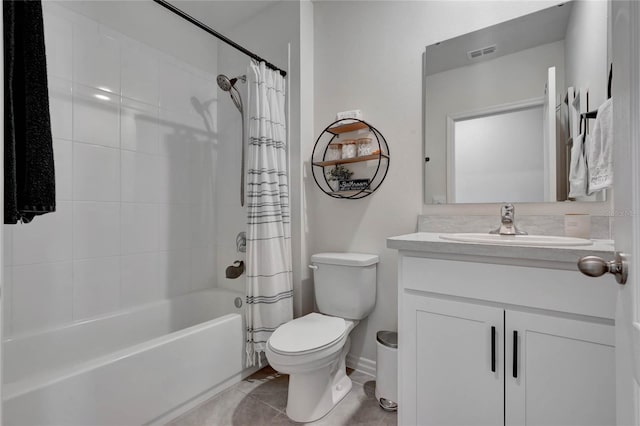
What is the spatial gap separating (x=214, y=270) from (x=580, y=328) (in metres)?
2.26

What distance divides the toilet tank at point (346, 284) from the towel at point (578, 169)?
1.01 meters

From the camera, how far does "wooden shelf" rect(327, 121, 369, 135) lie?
1956 mm

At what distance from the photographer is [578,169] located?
4.61ft

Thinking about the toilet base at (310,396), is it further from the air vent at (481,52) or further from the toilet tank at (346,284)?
the air vent at (481,52)

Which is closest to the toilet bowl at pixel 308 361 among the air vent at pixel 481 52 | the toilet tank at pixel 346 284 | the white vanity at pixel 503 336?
the toilet tank at pixel 346 284

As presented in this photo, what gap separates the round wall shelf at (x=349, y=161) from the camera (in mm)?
1935

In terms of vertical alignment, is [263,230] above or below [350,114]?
below

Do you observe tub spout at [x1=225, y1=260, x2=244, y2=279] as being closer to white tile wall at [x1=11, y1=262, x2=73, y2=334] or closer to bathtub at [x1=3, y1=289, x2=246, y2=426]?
bathtub at [x1=3, y1=289, x2=246, y2=426]

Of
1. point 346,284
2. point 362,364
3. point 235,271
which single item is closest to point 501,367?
point 346,284

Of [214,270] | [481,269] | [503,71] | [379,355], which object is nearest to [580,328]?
[481,269]

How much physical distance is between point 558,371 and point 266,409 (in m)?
1.30

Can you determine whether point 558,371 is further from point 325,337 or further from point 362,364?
point 362,364

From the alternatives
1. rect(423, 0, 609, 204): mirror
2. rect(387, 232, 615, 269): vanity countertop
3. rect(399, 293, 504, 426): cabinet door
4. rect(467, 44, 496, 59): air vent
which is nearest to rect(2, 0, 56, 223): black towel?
rect(387, 232, 615, 269): vanity countertop

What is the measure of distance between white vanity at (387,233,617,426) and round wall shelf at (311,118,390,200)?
751 mm
